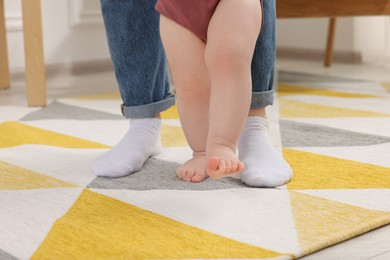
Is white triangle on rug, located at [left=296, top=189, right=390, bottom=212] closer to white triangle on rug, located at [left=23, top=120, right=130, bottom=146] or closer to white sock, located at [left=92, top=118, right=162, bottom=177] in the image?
white sock, located at [left=92, top=118, right=162, bottom=177]

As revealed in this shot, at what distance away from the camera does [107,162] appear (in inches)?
39.2

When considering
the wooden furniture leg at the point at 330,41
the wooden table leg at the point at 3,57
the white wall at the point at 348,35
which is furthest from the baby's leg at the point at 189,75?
the white wall at the point at 348,35

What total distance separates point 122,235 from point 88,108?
37.5 inches

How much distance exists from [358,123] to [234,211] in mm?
655

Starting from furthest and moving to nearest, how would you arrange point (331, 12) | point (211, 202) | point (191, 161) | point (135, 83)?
point (331, 12)
point (135, 83)
point (191, 161)
point (211, 202)

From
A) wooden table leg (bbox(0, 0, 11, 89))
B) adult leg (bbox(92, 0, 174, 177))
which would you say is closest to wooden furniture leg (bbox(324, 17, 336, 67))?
wooden table leg (bbox(0, 0, 11, 89))

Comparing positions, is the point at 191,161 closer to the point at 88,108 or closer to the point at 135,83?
the point at 135,83

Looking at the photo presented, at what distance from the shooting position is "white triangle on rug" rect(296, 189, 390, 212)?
82 centimetres

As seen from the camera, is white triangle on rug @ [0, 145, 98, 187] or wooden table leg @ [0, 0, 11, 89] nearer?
white triangle on rug @ [0, 145, 98, 187]

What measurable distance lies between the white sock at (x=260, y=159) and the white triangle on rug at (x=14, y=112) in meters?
0.70

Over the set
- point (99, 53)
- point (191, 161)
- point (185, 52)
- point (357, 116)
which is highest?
point (185, 52)

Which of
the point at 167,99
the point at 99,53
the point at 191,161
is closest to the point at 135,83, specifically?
the point at 167,99

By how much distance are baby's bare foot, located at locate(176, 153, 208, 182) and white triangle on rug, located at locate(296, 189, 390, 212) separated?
5.7 inches

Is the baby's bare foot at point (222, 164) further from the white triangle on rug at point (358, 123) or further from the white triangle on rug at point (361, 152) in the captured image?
the white triangle on rug at point (358, 123)
